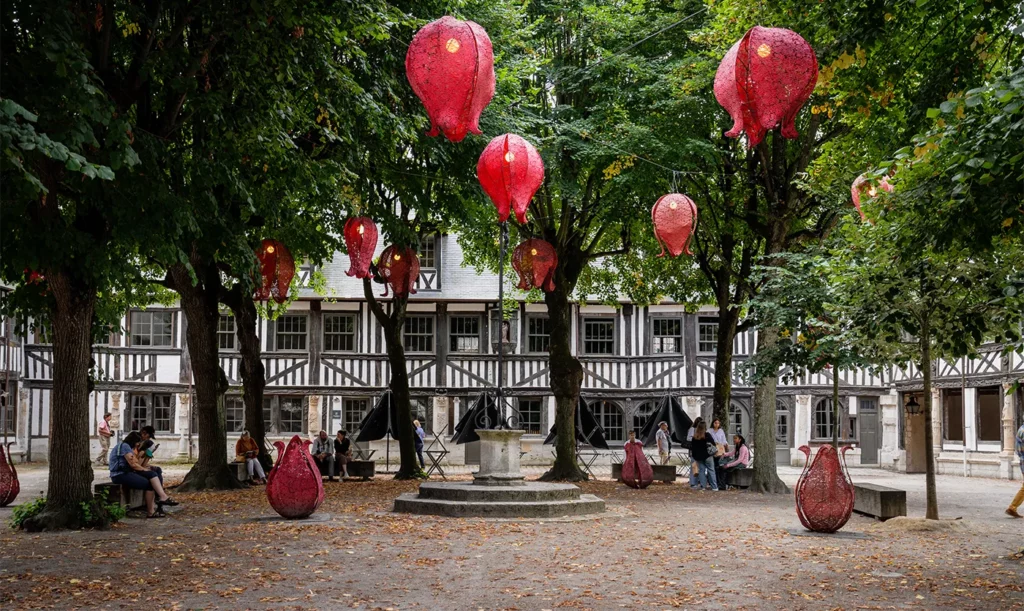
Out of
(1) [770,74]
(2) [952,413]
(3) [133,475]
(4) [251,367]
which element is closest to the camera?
(1) [770,74]

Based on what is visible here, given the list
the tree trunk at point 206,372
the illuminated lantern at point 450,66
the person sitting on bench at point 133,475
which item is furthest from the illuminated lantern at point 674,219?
the tree trunk at point 206,372

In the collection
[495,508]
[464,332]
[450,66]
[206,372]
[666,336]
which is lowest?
[495,508]

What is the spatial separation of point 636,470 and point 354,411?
14.1 metres

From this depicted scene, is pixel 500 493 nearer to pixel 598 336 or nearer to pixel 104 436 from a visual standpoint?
pixel 598 336

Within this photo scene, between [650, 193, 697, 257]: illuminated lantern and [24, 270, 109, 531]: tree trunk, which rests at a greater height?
[650, 193, 697, 257]: illuminated lantern

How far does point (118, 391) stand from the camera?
34.5 m

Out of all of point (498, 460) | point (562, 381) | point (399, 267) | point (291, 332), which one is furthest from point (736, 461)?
point (291, 332)

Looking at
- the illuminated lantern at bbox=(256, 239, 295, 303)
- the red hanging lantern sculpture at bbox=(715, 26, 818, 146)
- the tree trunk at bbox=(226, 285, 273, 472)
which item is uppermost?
the red hanging lantern sculpture at bbox=(715, 26, 818, 146)

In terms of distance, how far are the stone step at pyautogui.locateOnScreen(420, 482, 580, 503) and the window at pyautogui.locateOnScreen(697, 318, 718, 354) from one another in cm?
1945

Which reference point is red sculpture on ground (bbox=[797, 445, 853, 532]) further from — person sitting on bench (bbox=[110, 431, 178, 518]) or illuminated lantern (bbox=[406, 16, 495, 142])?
person sitting on bench (bbox=[110, 431, 178, 518])

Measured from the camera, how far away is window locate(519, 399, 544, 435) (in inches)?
1400

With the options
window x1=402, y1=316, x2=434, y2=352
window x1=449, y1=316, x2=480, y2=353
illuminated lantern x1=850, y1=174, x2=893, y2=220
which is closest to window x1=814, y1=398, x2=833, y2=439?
window x1=449, y1=316, x2=480, y2=353

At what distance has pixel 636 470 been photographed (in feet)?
76.8

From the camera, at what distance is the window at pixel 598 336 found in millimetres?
35906
